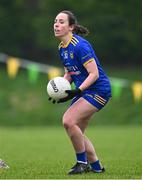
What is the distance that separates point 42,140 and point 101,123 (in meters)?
12.1

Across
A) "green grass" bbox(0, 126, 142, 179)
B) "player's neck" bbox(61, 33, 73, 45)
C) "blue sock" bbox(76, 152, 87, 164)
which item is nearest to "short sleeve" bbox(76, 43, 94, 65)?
"player's neck" bbox(61, 33, 73, 45)

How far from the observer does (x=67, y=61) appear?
1141 centimetres

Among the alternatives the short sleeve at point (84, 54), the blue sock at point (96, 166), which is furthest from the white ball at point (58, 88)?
the blue sock at point (96, 166)

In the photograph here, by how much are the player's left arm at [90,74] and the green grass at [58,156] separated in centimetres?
126

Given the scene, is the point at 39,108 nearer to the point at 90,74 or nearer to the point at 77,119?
the point at 77,119

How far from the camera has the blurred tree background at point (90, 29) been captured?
42.9 metres

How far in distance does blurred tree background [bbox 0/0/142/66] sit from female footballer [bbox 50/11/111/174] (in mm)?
30953

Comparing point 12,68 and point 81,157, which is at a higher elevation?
point 81,157

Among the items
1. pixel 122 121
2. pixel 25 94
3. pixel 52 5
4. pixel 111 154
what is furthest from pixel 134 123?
pixel 111 154

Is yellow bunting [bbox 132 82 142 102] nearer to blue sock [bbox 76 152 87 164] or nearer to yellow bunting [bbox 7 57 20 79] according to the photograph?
yellow bunting [bbox 7 57 20 79]

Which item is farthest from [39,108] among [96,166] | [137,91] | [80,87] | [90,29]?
[80,87]

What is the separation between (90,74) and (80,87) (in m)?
0.23

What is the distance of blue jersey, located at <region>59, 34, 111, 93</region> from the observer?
1123 cm

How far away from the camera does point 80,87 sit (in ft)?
36.7
